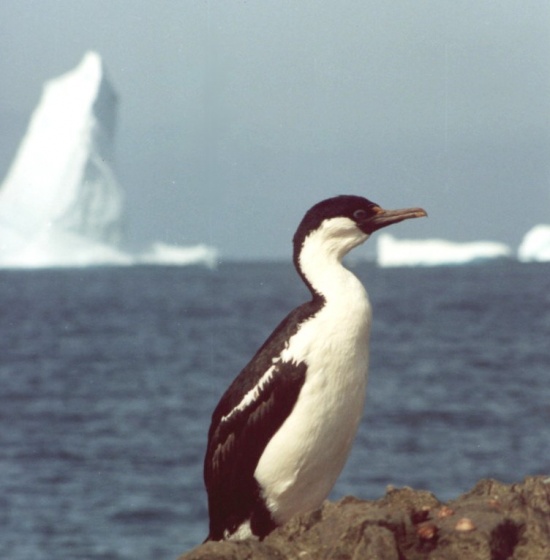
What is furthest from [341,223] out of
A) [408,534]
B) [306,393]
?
[408,534]

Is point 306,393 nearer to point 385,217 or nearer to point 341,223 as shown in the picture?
point 341,223

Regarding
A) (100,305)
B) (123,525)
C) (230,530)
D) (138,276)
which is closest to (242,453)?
(230,530)

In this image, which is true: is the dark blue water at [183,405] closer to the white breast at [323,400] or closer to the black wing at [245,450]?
the black wing at [245,450]

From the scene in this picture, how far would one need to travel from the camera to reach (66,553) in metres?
28.6

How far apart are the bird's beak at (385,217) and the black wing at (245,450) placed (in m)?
0.83

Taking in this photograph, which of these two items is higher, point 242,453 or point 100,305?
point 100,305

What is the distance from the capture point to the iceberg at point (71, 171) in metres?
84.8

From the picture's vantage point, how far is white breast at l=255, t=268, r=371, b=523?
734cm

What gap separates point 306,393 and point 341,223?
88cm

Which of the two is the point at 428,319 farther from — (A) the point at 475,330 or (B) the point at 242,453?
(B) the point at 242,453

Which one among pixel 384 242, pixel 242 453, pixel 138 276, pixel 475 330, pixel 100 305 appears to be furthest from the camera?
pixel 138 276

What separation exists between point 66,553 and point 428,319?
6101 centimetres

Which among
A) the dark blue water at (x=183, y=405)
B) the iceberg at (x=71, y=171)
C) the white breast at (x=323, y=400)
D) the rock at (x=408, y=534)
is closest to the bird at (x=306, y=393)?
the white breast at (x=323, y=400)

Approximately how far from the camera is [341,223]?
7.44m
